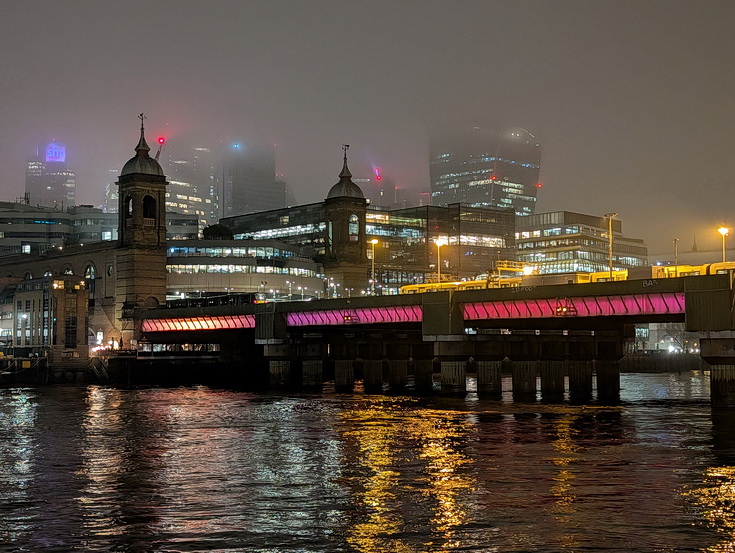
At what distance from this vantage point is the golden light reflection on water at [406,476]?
36156mm

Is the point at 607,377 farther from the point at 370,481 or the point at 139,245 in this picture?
the point at 139,245

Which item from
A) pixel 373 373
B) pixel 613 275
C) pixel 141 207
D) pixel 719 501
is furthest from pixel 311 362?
pixel 719 501

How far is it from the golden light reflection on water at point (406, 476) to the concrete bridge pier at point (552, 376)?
106ft

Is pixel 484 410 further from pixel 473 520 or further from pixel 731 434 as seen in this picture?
pixel 473 520

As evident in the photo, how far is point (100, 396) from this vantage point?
4412 inches

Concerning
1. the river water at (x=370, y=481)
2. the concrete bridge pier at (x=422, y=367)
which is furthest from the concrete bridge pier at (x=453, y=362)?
the river water at (x=370, y=481)

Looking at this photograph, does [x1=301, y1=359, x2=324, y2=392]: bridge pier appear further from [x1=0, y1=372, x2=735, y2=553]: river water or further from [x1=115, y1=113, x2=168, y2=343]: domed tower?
[x1=115, y1=113, x2=168, y2=343]: domed tower

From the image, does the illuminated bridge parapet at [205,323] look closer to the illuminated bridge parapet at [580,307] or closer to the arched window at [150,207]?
the arched window at [150,207]

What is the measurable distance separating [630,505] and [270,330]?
303 feet

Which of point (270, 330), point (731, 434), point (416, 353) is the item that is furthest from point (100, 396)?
point (731, 434)

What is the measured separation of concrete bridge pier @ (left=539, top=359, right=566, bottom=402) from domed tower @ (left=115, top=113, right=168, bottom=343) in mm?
98995

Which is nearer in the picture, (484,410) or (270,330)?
(484,410)

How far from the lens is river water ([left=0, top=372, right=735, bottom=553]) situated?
3522 centimetres

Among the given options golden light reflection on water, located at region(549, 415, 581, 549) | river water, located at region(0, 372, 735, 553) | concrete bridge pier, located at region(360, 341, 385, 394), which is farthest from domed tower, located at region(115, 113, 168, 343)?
golden light reflection on water, located at region(549, 415, 581, 549)
